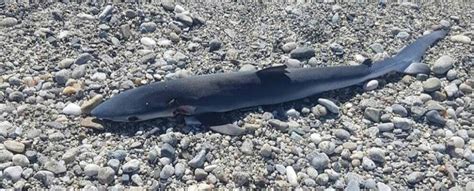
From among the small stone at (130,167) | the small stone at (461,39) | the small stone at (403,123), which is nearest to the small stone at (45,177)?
the small stone at (130,167)

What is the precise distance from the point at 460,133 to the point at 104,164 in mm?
2396

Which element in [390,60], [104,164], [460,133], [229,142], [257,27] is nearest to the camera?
[104,164]

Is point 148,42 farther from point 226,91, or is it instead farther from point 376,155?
point 376,155

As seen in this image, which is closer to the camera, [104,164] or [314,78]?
[104,164]

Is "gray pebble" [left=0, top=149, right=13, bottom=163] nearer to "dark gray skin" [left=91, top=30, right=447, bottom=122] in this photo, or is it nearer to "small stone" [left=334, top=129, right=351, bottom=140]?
"dark gray skin" [left=91, top=30, right=447, bottom=122]

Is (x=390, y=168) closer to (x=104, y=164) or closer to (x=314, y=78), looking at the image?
(x=314, y=78)

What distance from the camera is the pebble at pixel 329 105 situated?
4.93 metres

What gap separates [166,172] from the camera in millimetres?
4215

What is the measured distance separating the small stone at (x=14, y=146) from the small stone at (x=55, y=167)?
0.20 meters

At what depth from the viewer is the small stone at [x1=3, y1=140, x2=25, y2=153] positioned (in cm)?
427

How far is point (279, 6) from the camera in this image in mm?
6145

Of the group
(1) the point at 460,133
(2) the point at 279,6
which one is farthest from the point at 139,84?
(1) the point at 460,133

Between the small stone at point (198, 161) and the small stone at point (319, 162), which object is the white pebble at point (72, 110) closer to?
the small stone at point (198, 161)

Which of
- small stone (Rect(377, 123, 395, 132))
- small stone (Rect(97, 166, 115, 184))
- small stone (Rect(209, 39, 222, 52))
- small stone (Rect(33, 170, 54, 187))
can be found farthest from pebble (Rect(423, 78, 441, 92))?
small stone (Rect(33, 170, 54, 187))
